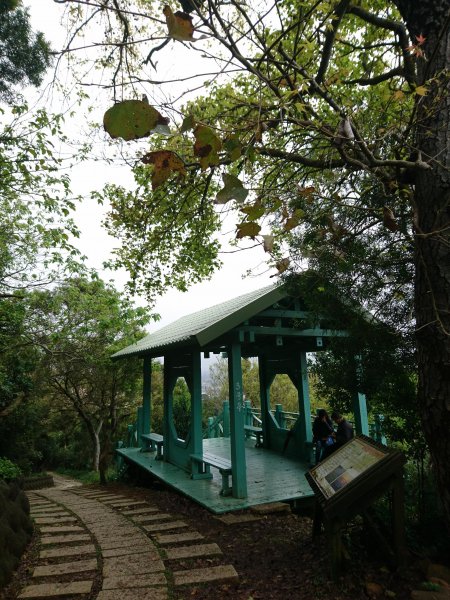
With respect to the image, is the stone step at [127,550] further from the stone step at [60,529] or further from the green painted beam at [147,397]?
the green painted beam at [147,397]

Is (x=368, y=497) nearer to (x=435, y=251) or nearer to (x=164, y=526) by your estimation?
(x=435, y=251)

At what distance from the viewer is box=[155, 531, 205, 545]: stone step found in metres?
4.94

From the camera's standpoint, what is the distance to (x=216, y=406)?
26.7 m

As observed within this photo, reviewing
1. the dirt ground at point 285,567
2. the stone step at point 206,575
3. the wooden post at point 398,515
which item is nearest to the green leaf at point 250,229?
the wooden post at point 398,515

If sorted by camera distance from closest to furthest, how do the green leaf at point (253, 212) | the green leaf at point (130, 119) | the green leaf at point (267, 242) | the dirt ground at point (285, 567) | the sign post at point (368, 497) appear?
the green leaf at point (130, 119) < the green leaf at point (253, 212) < the green leaf at point (267, 242) < the dirt ground at point (285, 567) < the sign post at point (368, 497)

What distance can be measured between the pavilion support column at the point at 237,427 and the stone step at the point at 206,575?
2.36 meters

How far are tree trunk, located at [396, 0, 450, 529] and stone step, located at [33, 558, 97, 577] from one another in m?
3.48

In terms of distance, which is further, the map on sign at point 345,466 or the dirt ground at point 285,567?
the map on sign at point 345,466

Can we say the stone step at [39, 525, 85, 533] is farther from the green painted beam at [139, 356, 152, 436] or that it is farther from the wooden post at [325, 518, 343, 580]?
the green painted beam at [139, 356, 152, 436]

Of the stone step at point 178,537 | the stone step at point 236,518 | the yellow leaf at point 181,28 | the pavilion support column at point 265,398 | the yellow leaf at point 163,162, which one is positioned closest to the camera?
the yellow leaf at point 181,28

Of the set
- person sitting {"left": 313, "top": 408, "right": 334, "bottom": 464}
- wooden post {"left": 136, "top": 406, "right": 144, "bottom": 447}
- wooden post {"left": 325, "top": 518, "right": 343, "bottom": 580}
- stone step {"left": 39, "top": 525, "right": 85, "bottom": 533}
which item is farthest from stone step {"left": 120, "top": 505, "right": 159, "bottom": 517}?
wooden post {"left": 136, "top": 406, "right": 144, "bottom": 447}

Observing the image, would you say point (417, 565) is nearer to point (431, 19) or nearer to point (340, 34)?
point (431, 19)

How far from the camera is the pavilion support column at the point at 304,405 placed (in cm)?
879

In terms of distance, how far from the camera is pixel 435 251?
10.3 ft
